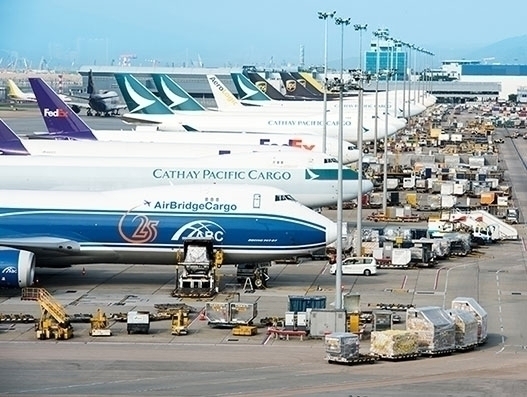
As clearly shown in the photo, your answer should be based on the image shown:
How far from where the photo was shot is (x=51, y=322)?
45.6 m

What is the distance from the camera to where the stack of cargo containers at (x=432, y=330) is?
42.4m

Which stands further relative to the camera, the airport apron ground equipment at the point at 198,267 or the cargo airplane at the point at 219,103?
the cargo airplane at the point at 219,103

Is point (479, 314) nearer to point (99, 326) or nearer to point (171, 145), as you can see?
point (99, 326)

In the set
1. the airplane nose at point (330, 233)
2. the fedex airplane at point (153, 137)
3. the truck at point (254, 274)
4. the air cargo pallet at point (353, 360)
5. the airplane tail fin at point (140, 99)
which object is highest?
the airplane tail fin at point (140, 99)

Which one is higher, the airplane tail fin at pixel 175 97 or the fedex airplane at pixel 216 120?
the airplane tail fin at pixel 175 97

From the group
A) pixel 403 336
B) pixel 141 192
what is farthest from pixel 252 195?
pixel 403 336

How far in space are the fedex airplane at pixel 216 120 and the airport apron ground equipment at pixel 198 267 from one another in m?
73.0

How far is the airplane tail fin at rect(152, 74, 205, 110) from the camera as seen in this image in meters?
145

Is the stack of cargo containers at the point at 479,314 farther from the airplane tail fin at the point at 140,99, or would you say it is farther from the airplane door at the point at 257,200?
the airplane tail fin at the point at 140,99

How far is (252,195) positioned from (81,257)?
292 inches

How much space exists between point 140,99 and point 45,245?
86.6 metres

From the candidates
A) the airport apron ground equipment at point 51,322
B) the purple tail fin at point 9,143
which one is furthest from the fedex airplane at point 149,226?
the purple tail fin at point 9,143

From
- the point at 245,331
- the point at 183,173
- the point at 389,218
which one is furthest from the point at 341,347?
the point at 389,218

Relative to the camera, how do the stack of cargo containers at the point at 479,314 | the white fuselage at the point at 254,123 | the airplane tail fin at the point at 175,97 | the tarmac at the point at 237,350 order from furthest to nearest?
the airplane tail fin at the point at 175,97 < the white fuselage at the point at 254,123 < the stack of cargo containers at the point at 479,314 < the tarmac at the point at 237,350
